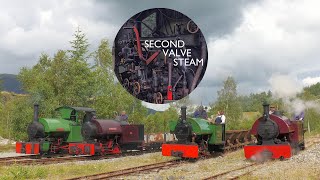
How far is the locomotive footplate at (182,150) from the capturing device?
1488 cm

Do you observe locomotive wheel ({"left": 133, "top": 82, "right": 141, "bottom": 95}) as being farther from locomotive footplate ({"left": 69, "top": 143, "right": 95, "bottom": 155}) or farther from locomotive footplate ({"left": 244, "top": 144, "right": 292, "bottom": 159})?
locomotive footplate ({"left": 244, "top": 144, "right": 292, "bottom": 159})

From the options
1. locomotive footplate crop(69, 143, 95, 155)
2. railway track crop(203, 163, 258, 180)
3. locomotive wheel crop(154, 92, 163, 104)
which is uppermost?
locomotive wheel crop(154, 92, 163, 104)

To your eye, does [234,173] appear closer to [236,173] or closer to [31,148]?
[236,173]

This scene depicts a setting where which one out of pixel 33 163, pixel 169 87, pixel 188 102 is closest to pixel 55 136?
Answer: pixel 33 163

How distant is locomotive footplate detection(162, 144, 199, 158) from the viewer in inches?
586

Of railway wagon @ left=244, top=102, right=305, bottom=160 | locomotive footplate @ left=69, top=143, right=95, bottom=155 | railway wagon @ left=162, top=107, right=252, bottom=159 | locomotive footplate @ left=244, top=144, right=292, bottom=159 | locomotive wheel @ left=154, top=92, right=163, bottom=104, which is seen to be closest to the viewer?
locomotive footplate @ left=244, top=144, right=292, bottom=159

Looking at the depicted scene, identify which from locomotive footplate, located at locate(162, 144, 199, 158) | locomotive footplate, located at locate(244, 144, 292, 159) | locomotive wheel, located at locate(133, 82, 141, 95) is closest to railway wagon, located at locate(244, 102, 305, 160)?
locomotive footplate, located at locate(244, 144, 292, 159)

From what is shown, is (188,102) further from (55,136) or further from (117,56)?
(55,136)

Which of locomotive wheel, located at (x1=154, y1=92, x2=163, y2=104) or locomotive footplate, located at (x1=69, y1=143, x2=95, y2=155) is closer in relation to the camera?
locomotive footplate, located at (x1=69, y1=143, x2=95, y2=155)

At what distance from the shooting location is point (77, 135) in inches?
755

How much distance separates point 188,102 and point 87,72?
90.8ft

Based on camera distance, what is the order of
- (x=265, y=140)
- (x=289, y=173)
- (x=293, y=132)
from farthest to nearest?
(x=293, y=132)
(x=265, y=140)
(x=289, y=173)

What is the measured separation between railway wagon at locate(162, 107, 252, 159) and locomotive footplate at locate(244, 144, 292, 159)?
2.08 metres

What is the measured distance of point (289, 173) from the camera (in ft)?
35.9
